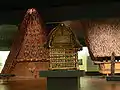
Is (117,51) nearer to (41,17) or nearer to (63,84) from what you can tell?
(41,17)

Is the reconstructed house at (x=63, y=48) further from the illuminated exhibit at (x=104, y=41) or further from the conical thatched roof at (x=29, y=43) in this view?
the illuminated exhibit at (x=104, y=41)

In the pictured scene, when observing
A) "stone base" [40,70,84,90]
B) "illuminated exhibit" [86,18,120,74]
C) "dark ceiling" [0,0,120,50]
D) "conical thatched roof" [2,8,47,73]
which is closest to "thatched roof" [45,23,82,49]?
"stone base" [40,70,84,90]

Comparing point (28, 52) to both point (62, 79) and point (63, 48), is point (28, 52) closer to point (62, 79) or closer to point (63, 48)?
point (63, 48)

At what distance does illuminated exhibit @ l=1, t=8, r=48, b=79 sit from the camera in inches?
418

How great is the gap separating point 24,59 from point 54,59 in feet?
21.2

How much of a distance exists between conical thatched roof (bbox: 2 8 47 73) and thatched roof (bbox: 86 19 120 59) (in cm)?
315

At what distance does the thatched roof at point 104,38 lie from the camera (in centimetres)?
1311

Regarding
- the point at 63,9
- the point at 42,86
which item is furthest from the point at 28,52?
the point at 42,86

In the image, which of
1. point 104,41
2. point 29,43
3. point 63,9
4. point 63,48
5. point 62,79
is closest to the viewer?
point 62,79

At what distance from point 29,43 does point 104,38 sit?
4240 millimetres

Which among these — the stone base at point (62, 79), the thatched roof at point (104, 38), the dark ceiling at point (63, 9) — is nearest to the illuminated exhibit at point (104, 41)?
the thatched roof at point (104, 38)

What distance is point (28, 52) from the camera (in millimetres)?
10703

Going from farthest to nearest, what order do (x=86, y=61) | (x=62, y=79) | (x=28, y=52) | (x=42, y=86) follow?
(x=86, y=61), (x=28, y=52), (x=42, y=86), (x=62, y=79)

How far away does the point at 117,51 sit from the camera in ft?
42.9
